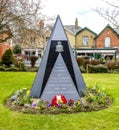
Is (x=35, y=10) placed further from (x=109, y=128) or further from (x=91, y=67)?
(x=109, y=128)

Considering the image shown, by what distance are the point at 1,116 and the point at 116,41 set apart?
128ft

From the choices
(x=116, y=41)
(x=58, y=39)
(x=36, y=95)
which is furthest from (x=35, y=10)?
(x=116, y=41)

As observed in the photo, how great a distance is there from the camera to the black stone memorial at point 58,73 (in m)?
10.3

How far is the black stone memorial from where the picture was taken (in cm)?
1030

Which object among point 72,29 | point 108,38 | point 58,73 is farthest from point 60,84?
point 72,29

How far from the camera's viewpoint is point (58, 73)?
10547 mm

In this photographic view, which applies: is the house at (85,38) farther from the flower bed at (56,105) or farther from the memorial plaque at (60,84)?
the flower bed at (56,105)

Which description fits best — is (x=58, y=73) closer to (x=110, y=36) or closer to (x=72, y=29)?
(x=110, y=36)

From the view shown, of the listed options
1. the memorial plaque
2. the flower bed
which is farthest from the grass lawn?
the memorial plaque

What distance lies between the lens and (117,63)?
27.6 metres

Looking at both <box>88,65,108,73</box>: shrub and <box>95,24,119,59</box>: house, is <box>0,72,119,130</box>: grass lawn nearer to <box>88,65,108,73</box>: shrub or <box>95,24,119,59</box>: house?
<box>88,65,108,73</box>: shrub

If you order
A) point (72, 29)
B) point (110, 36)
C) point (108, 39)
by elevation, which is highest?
point (72, 29)

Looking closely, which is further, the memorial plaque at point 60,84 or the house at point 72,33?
the house at point 72,33

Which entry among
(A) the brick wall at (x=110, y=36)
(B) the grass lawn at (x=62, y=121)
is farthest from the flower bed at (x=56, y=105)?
(A) the brick wall at (x=110, y=36)
